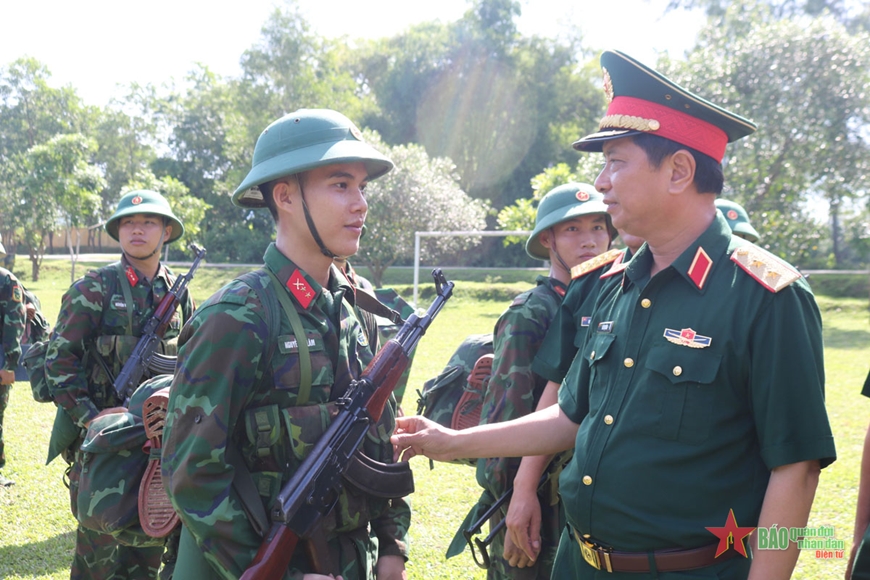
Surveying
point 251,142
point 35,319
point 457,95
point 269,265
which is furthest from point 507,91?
point 269,265

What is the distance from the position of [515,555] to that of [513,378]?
0.74 m

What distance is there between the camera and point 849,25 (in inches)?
1487

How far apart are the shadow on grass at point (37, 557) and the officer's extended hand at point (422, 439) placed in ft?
12.3

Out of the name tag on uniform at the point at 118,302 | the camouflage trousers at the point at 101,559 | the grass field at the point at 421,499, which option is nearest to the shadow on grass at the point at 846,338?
the grass field at the point at 421,499

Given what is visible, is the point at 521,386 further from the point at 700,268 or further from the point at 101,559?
the point at 101,559

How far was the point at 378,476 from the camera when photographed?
2.31m

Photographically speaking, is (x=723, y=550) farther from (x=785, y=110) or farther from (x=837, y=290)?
(x=837, y=290)

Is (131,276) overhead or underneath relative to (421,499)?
overhead

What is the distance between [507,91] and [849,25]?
1831cm

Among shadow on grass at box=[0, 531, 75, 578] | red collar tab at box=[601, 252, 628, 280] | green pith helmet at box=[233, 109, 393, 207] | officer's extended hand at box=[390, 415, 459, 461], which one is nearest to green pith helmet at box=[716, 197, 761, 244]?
red collar tab at box=[601, 252, 628, 280]

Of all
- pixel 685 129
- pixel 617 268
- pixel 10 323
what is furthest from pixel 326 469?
pixel 10 323

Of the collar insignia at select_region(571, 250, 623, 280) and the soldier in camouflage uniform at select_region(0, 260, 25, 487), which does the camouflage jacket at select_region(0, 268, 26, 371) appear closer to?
the soldier in camouflage uniform at select_region(0, 260, 25, 487)

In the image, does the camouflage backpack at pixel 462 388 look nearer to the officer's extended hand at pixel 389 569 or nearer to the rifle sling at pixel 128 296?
the officer's extended hand at pixel 389 569

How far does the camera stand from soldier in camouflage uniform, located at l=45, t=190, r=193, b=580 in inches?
161
